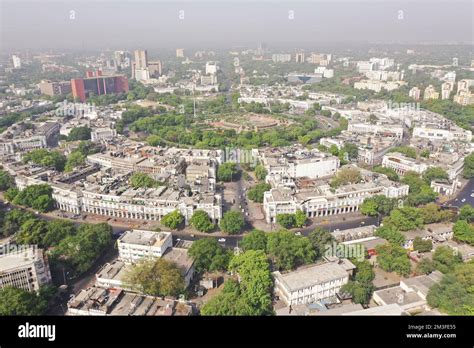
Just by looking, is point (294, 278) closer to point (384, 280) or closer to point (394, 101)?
point (384, 280)

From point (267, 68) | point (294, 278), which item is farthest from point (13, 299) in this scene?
point (267, 68)

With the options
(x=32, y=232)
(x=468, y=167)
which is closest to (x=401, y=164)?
(x=468, y=167)

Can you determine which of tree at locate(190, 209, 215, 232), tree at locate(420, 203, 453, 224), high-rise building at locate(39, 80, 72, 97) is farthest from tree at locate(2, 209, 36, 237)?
high-rise building at locate(39, 80, 72, 97)

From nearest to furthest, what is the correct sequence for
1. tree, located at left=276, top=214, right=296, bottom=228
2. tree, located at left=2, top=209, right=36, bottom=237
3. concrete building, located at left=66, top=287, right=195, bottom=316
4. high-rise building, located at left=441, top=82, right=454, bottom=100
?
concrete building, located at left=66, top=287, right=195, bottom=316
tree, located at left=2, top=209, right=36, bottom=237
tree, located at left=276, top=214, right=296, bottom=228
high-rise building, located at left=441, top=82, right=454, bottom=100

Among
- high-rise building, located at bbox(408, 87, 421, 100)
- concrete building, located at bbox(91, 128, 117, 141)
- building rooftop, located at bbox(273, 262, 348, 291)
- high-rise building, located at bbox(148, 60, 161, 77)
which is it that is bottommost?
building rooftop, located at bbox(273, 262, 348, 291)

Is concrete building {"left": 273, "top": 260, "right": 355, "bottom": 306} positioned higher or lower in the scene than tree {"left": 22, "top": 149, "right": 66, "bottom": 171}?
lower

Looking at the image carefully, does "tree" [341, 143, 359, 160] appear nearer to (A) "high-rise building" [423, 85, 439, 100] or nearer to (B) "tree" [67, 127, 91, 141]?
(B) "tree" [67, 127, 91, 141]

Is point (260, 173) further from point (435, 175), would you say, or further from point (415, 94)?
point (415, 94)

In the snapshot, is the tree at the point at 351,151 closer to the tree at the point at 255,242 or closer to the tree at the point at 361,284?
the tree at the point at 255,242
